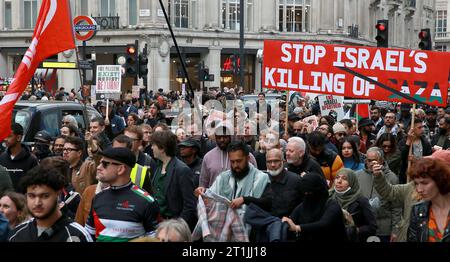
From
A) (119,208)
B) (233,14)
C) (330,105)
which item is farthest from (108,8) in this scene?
(119,208)

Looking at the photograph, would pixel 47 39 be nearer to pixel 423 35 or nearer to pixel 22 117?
pixel 22 117

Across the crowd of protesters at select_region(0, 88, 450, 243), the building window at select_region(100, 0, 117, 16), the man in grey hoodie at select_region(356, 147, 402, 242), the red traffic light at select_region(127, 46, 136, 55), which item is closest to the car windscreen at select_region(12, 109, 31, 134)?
the crowd of protesters at select_region(0, 88, 450, 243)

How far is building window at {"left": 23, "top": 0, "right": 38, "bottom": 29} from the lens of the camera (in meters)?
50.4

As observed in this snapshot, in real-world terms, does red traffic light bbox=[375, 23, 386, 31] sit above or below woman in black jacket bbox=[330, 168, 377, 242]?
above

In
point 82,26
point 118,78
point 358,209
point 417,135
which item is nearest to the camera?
point 358,209

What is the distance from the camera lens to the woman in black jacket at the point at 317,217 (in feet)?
22.4

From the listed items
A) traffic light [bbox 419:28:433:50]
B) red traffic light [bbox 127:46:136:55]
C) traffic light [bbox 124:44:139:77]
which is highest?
traffic light [bbox 419:28:433:50]

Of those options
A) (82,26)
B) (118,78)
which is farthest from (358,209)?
(82,26)

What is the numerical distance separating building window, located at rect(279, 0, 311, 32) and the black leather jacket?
164 ft

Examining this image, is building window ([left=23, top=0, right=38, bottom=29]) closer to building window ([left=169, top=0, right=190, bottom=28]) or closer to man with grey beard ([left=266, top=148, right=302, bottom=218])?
building window ([left=169, top=0, right=190, bottom=28])

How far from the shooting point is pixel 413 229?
5.69m

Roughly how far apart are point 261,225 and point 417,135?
5343 mm
